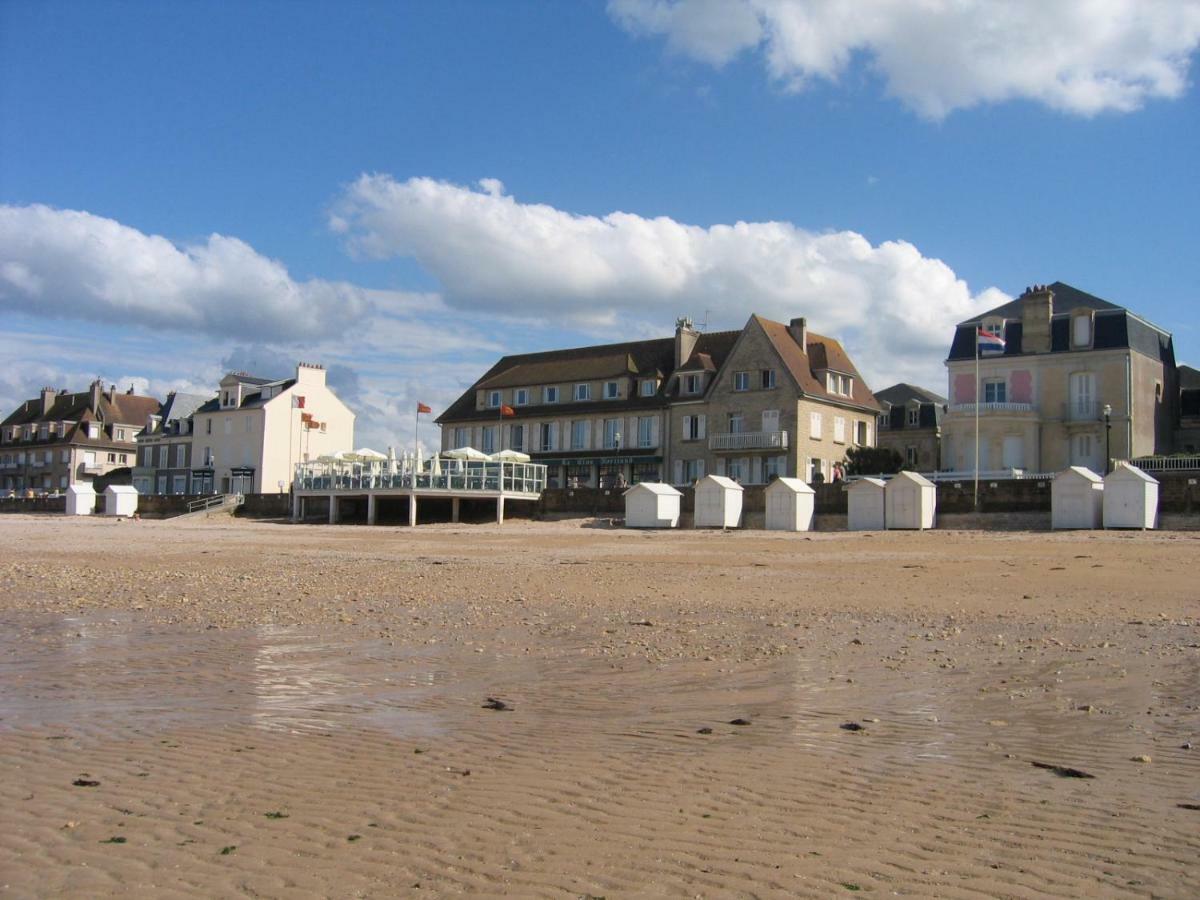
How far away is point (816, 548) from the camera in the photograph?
2561cm

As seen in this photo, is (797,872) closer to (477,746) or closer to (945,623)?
(477,746)

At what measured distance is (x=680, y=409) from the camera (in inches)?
2014

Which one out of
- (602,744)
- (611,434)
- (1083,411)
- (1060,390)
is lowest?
(602,744)

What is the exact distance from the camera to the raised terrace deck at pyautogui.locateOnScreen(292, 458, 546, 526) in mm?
44656

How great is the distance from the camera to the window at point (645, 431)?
5188 centimetres

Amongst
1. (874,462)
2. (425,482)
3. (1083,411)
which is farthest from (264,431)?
(1083,411)

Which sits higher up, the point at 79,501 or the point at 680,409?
the point at 680,409

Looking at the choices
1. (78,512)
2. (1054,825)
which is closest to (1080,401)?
(1054,825)

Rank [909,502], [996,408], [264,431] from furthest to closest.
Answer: [264,431] < [996,408] < [909,502]

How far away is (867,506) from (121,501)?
1562 inches

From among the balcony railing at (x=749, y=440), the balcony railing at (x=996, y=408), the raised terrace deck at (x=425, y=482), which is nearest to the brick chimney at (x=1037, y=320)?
the balcony railing at (x=996, y=408)

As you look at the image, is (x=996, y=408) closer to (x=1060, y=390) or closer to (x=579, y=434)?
(x=1060, y=390)

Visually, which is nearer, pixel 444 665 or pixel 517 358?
pixel 444 665

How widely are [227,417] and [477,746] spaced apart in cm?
6319
